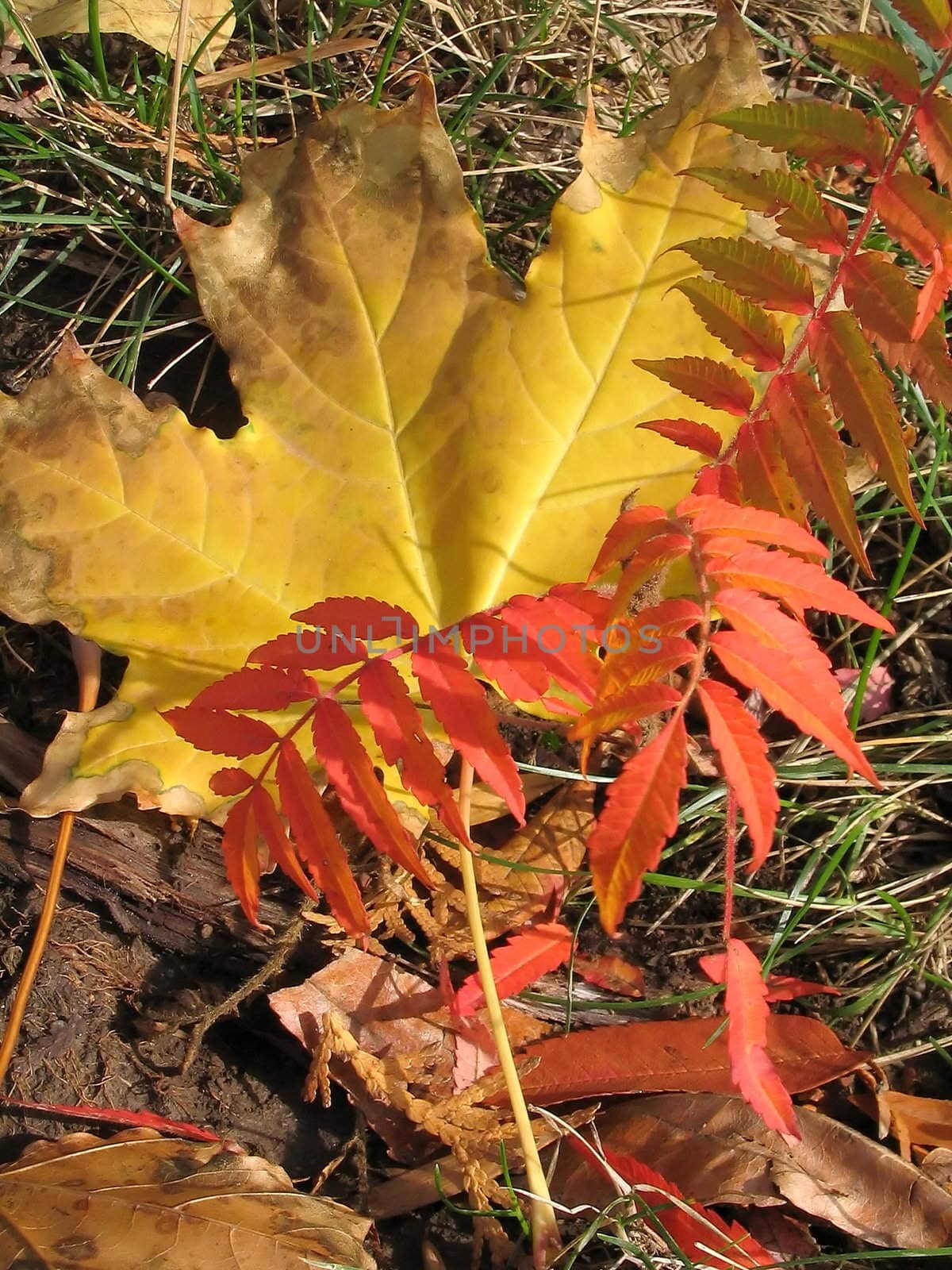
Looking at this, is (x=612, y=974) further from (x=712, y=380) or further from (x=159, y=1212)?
(x=712, y=380)

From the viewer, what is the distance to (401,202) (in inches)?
64.8

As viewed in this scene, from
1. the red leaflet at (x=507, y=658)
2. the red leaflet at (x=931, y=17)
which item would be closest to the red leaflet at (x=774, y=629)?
the red leaflet at (x=507, y=658)

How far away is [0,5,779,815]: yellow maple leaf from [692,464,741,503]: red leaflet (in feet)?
0.62

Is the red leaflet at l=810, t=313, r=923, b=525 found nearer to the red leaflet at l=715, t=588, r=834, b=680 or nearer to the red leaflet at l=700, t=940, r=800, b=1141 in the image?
the red leaflet at l=715, t=588, r=834, b=680

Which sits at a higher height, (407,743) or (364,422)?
(364,422)

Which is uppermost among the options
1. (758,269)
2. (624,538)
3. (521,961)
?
(758,269)

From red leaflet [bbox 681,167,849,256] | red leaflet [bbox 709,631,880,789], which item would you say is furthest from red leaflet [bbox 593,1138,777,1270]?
red leaflet [bbox 681,167,849,256]

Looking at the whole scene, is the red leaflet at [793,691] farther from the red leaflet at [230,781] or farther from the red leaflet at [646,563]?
the red leaflet at [230,781]

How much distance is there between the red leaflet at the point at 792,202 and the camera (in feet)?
4.33

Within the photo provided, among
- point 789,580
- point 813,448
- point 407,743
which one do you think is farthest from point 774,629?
point 407,743

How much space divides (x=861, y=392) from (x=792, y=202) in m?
0.26

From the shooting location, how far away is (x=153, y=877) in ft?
5.57

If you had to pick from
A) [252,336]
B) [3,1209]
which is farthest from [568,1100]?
[252,336]

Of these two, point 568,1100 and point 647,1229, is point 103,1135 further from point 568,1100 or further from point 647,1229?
point 647,1229
